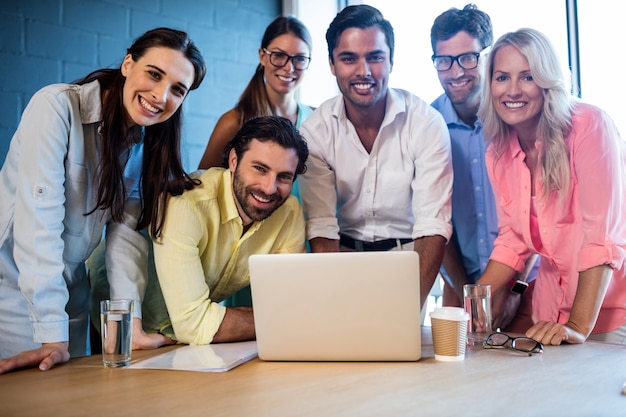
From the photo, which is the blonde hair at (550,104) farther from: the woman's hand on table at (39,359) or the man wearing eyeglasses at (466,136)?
the woman's hand on table at (39,359)

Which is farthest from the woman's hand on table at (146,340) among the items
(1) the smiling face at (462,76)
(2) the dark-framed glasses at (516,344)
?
(1) the smiling face at (462,76)

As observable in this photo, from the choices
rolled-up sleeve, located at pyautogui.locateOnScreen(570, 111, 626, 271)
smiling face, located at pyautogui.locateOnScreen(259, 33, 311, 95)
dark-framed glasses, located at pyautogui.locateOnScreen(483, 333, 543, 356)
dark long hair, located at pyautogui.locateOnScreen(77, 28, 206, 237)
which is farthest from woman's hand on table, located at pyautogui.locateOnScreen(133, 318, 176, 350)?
smiling face, located at pyautogui.locateOnScreen(259, 33, 311, 95)

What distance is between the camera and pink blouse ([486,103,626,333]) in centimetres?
184

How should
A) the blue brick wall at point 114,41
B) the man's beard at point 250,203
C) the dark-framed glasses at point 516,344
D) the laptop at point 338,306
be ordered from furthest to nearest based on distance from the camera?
the blue brick wall at point 114,41 → the man's beard at point 250,203 → the dark-framed glasses at point 516,344 → the laptop at point 338,306

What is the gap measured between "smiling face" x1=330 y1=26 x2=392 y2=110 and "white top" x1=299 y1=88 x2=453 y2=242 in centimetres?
8

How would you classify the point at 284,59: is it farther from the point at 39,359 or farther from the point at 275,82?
the point at 39,359

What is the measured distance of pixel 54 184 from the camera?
1691 mm

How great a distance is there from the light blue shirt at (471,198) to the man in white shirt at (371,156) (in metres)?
0.24

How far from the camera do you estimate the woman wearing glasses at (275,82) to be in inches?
103

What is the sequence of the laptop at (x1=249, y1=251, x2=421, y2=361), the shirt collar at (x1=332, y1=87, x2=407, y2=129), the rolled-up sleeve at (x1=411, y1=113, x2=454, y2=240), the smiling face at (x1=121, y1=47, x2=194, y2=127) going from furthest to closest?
the shirt collar at (x1=332, y1=87, x2=407, y2=129)
the rolled-up sleeve at (x1=411, y1=113, x2=454, y2=240)
the smiling face at (x1=121, y1=47, x2=194, y2=127)
the laptop at (x1=249, y1=251, x2=421, y2=361)

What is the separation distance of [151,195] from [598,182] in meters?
1.24

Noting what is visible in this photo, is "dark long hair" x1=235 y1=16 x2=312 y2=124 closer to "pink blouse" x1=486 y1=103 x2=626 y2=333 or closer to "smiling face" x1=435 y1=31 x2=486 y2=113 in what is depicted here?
"smiling face" x1=435 y1=31 x2=486 y2=113

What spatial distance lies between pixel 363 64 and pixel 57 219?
1145 millimetres

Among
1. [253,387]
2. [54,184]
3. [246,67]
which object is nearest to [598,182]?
[253,387]
